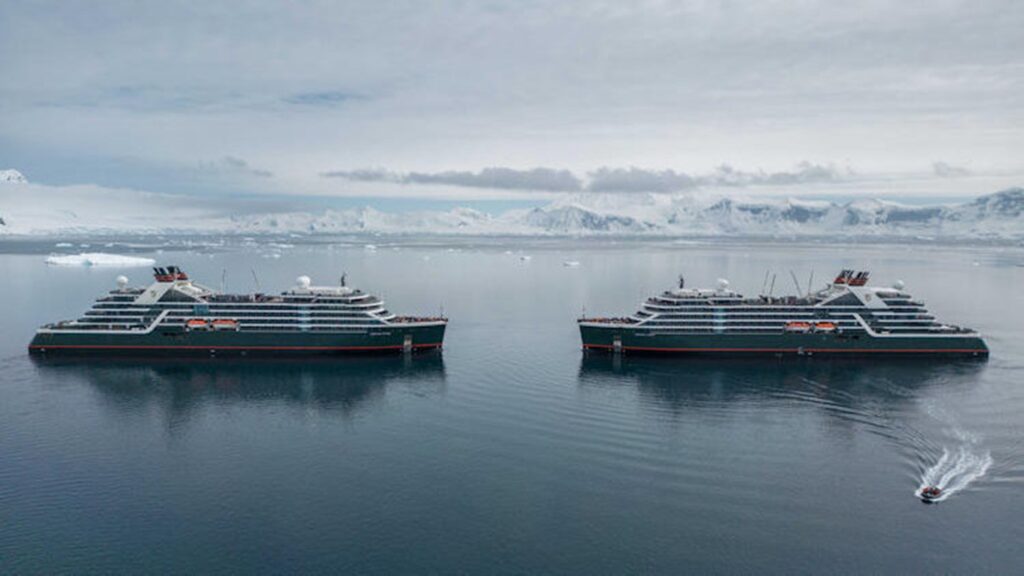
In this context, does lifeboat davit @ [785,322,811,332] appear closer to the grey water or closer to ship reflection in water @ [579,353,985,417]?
ship reflection in water @ [579,353,985,417]

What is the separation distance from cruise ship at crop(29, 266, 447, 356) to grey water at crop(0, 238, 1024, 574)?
2.63 meters

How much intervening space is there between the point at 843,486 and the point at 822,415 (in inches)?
593

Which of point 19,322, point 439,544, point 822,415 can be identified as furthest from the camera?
point 19,322

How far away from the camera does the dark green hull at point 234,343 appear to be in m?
76.5

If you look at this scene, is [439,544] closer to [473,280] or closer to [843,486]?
[843,486]

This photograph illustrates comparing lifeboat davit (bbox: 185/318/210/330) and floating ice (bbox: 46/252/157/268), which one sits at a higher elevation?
floating ice (bbox: 46/252/157/268)

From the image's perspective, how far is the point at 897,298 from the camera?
7988 centimetres

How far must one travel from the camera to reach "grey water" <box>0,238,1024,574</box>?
1388 inches

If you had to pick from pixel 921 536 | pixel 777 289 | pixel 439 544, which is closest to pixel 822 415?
pixel 921 536

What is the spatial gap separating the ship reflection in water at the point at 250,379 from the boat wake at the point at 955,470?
3933cm

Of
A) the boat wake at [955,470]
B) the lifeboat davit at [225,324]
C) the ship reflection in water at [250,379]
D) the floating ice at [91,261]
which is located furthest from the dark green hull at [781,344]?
the floating ice at [91,261]

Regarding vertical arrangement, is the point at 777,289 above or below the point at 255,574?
above

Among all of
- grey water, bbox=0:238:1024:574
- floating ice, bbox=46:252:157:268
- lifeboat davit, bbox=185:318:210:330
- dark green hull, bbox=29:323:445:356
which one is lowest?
grey water, bbox=0:238:1024:574

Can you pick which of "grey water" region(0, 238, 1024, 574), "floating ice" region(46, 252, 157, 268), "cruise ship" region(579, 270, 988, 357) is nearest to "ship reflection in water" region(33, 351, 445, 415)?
"grey water" region(0, 238, 1024, 574)
